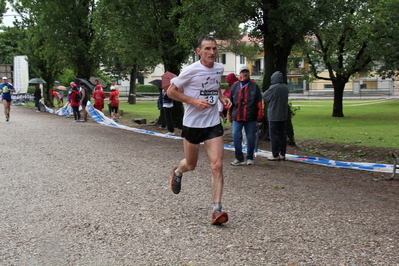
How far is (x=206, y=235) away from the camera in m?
5.07

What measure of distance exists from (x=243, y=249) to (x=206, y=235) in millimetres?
526

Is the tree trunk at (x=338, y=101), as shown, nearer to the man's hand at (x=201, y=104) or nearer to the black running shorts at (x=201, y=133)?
the black running shorts at (x=201, y=133)

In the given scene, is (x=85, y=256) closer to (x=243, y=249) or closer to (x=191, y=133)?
(x=243, y=249)

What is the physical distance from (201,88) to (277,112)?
219 inches

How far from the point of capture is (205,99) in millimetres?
5590

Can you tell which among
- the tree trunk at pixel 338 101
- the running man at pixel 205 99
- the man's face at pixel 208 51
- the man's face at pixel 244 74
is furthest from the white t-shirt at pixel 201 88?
the tree trunk at pixel 338 101

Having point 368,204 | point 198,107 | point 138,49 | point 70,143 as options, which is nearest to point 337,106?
point 138,49

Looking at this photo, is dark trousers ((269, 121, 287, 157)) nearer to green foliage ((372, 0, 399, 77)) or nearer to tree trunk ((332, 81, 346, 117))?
green foliage ((372, 0, 399, 77))

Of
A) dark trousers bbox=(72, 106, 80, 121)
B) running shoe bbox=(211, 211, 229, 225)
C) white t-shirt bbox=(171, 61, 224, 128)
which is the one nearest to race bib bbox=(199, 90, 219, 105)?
white t-shirt bbox=(171, 61, 224, 128)

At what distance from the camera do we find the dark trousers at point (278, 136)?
11.1 m

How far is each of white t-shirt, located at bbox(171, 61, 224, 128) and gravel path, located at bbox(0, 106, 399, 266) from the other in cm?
108

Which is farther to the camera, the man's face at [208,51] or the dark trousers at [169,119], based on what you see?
the dark trousers at [169,119]

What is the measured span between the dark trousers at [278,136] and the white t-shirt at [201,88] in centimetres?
551

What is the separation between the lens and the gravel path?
4547 millimetres
